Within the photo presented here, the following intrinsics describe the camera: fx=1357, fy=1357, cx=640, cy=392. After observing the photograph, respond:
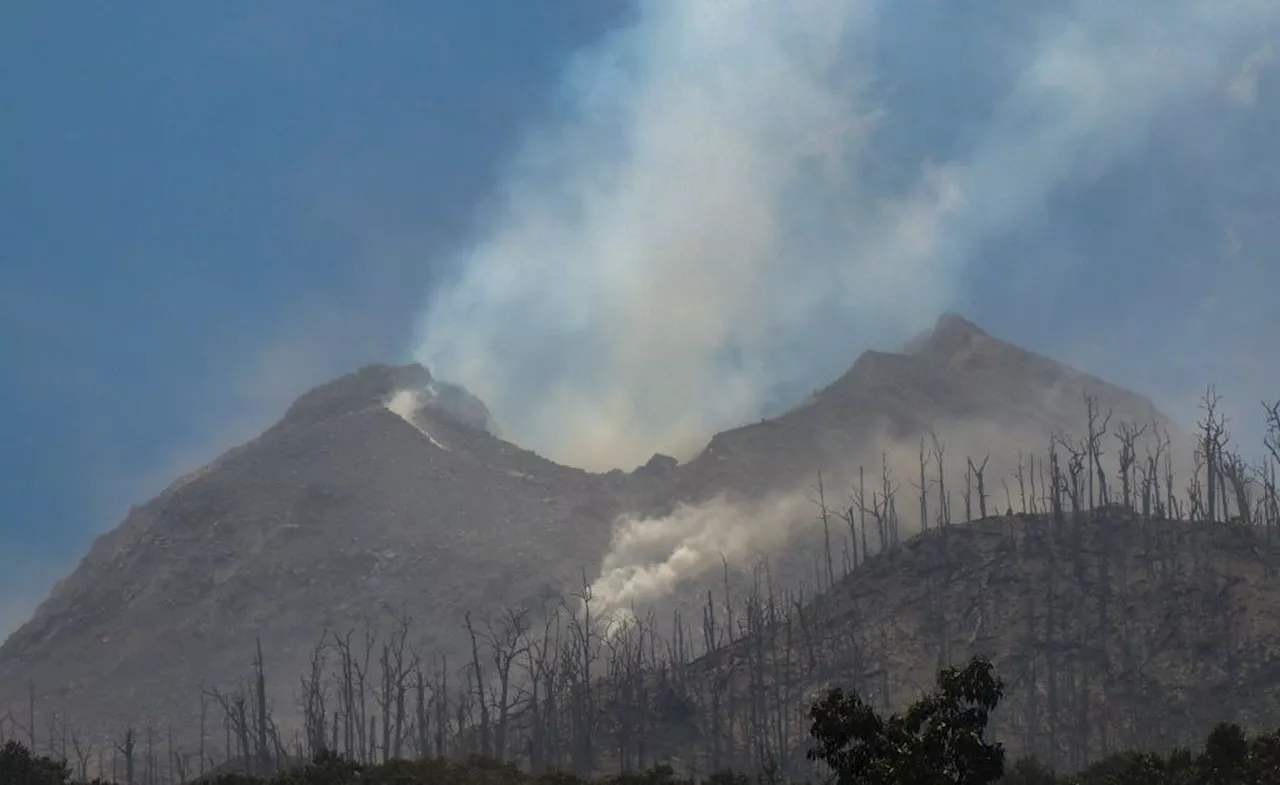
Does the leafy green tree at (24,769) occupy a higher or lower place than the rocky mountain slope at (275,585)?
lower

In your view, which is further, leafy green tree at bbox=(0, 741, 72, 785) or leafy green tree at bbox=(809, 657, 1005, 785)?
leafy green tree at bbox=(0, 741, 72, 785)

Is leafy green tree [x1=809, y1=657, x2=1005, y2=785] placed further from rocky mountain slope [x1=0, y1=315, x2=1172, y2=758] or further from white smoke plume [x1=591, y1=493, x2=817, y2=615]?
white smoke plume [x1=591, y1=493, x2=817, y2=615]

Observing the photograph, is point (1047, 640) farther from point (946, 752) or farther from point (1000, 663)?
point (946, 752)

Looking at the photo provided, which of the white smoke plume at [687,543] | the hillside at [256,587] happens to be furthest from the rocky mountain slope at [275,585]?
the white smoke plume at [687,543]

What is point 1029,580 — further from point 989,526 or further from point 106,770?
point 106,770

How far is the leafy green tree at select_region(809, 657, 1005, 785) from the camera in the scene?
2388 cm

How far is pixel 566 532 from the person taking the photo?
19800 cm

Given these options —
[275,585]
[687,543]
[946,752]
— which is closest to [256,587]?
[275,585]

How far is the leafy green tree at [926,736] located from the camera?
23875 mm

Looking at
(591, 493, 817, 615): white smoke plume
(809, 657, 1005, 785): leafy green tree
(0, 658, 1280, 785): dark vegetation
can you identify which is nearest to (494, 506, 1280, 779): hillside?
(0, 658, 1280, 785): dark vegetation

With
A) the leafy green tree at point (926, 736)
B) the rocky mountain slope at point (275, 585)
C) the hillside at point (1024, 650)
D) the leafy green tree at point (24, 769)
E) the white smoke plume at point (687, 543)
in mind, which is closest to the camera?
the leafy green tree at point (926, 736)

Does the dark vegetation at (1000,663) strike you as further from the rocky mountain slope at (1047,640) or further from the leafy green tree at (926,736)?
the leafy green tree at (926,736)

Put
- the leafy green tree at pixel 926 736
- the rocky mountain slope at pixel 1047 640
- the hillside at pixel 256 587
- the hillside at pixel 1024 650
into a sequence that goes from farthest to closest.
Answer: the hillside at pixel 256 587 < the hillside at pixel 1024 650 < the rocky mountain slope at pixel 1047 640 < the leafy green tree at pixel 926 736

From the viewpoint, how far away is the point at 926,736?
2403 cm
